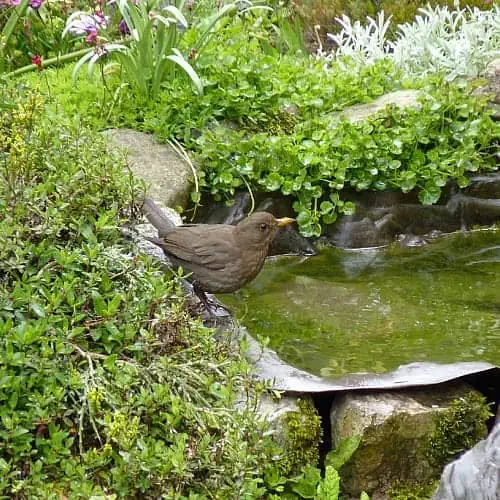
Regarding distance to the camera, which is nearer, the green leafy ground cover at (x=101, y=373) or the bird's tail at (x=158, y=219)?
the green leafy ground cover at (x=101, y=373)

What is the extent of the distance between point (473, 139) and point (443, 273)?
1.00 meters

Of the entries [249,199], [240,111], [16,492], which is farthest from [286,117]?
[16,492]

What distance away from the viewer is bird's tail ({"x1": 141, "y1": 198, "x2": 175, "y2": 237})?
4.18 meters

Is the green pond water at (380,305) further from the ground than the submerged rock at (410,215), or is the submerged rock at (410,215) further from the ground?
the submerged rock at (410,215)

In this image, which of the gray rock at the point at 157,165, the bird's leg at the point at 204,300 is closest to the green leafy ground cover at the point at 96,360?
the bird's leg at the point at 204,300

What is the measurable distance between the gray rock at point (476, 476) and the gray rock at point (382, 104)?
9.98 ft

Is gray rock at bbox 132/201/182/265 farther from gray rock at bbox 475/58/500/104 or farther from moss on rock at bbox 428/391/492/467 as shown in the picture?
gray rock at bbox 475/58/500/104

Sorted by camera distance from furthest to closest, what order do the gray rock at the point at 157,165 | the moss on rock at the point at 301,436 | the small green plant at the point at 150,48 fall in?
the small green plant at the point at 150,48 → the gray rock at the point at 157,165 → the moss on rock at the point at 301,436

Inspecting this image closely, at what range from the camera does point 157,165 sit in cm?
525

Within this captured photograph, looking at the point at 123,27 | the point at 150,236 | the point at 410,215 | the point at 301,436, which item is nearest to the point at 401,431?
the point at 301,436

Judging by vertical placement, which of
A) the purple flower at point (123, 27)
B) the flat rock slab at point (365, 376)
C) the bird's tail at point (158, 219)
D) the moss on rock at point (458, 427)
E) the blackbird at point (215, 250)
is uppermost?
the purple flower at point (123, 27)

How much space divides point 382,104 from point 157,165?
4.85 feet

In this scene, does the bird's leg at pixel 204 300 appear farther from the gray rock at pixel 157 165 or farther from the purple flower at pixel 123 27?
the purple flower at pixel 123 27

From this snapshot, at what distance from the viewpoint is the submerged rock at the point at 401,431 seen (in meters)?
3.42
